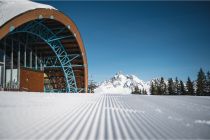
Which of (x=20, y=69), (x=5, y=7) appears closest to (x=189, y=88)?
(x=20, y=69)

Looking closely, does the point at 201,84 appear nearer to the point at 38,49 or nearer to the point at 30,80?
the point at 38,49

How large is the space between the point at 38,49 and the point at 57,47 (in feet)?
11.2

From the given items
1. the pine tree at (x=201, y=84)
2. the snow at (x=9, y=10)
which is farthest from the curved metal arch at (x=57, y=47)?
the pine tree at (x=201, y=84)

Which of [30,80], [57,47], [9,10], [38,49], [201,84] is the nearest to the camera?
[9,10]

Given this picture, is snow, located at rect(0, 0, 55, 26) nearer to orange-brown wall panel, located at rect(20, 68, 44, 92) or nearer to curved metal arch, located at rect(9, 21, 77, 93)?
curved metal arch, located at rect(9, 21, 77, 93)

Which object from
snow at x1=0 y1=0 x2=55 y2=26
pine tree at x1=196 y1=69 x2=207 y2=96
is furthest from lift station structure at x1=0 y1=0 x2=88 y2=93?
pine tree at x1=196 y1=69 x2=207 y2=96

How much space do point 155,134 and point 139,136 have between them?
37cm

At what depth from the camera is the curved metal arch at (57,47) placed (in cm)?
2664

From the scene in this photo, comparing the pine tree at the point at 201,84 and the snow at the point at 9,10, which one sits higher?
the snow at the point at 9,10

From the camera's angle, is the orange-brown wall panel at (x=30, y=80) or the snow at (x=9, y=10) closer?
the snow at (x=9, y=10)

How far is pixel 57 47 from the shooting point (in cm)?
3203

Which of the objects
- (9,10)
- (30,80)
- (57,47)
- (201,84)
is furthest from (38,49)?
(201,84)

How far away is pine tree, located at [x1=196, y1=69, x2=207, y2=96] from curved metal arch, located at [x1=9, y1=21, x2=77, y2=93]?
120 feet

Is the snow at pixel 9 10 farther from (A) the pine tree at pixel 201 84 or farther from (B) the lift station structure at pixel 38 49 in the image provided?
(A) the pine tree at pixel 201 84
